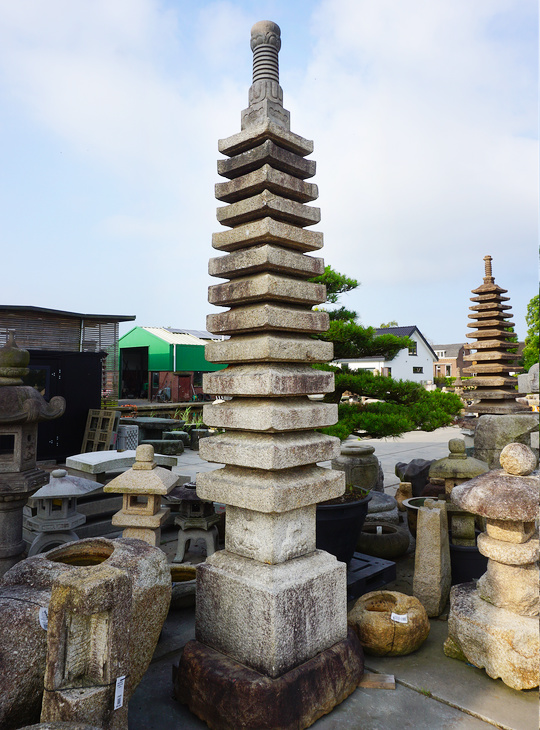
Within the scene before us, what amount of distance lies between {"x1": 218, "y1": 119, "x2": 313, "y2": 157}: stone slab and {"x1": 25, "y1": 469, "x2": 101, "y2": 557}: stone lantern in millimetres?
3988

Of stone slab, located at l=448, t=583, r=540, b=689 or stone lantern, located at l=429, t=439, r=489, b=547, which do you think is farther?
stone lantern, located at l=429, t=439, r=489, b=547

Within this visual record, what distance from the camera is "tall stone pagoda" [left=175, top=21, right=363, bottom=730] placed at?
2.95 m

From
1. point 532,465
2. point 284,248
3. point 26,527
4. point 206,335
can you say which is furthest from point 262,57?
point 206,335

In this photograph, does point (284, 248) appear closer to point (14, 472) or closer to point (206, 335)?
point (14, 472)

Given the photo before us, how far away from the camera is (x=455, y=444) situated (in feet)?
18.6

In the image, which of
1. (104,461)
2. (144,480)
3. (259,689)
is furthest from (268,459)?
(104,461)

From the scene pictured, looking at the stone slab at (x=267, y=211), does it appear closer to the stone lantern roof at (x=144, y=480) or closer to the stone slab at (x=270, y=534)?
the stone slab at (x=270, y=534)

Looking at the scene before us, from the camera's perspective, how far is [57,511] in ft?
18.1

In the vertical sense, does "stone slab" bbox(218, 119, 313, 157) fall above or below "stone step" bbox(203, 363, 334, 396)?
above

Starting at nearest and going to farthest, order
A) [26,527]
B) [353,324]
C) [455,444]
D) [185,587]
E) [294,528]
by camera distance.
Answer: [294,528], [185,587], [455,444], [26,527], [353,324]

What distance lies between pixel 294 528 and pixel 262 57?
344 centimetres

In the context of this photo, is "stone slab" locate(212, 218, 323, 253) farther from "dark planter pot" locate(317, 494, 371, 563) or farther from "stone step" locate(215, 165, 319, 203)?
"dark planter pot" locate(317, 494, 371, 563)

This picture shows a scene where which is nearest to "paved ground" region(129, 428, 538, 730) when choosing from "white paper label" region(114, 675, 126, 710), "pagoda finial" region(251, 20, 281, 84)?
"white paper label" region(114, 675, 126, 710)

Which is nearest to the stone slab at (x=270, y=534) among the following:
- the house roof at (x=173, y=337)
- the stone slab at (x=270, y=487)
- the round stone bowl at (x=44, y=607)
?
the stone slab at (x=270, y=487)
